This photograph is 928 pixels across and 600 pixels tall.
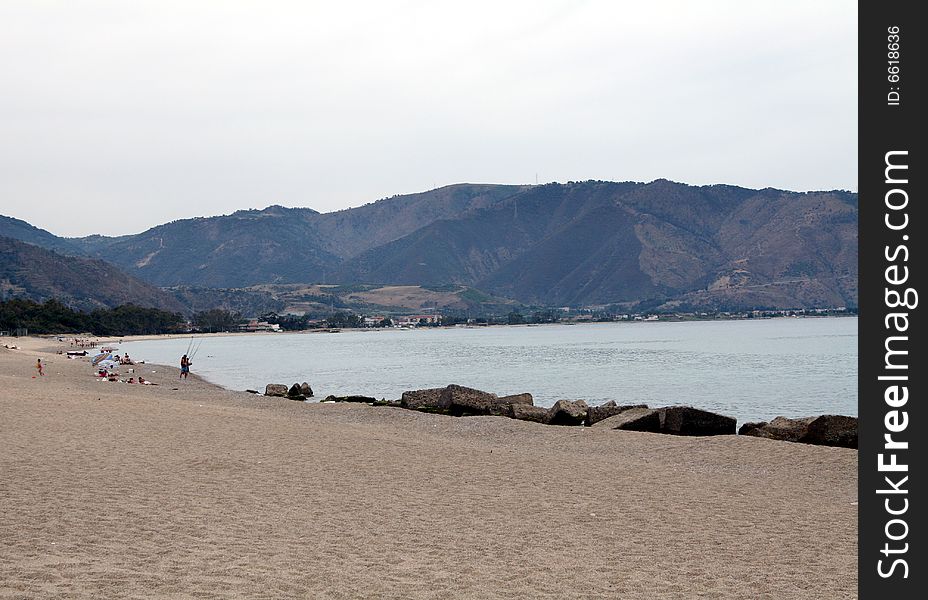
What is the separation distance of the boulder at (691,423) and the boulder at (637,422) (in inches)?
10.2

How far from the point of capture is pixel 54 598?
21.7 feet

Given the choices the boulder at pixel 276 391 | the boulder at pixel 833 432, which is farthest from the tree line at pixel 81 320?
the boulder at pixel 833 432

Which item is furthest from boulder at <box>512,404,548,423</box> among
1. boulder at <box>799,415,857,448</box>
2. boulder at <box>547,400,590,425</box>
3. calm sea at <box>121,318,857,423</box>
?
calm sea at <box>121,318,857,423</box>

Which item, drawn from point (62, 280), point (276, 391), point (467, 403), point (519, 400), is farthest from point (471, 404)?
point (62, 280)

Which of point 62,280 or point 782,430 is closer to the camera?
point 782,430

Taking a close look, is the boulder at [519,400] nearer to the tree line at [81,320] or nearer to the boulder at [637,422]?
the boulder at [637,422]

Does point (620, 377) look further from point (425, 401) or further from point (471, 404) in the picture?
point (471, 404)

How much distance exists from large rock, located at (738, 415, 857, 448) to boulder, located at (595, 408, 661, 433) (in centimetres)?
238

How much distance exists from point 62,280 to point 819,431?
581 feet

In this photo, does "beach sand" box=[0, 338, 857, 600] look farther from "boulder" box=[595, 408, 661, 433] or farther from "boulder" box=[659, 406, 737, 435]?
"boulder" box=[595, 408, 661, 433]

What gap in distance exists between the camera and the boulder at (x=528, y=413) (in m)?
25.3

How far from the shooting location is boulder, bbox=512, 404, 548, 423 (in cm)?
2527

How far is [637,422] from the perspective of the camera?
73.6 ft
